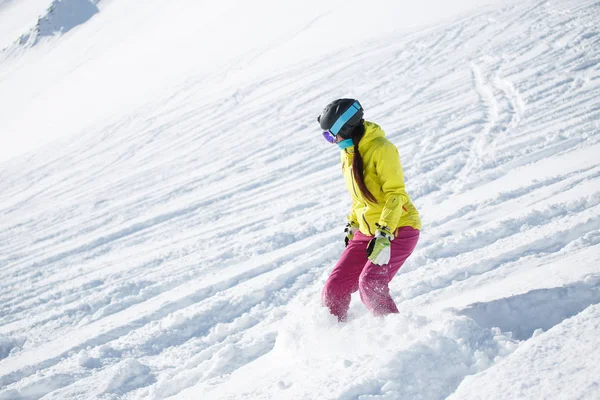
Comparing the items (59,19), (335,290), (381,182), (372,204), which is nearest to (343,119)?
(381,182)

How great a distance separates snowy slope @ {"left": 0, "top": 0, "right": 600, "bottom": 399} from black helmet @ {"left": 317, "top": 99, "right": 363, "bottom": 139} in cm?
114

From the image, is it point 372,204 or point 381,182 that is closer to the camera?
point 381,182

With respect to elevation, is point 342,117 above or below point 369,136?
above

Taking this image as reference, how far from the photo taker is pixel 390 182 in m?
2.58

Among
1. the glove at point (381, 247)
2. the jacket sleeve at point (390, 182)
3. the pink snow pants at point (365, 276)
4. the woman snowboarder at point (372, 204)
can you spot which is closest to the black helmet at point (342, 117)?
the woman snowboarder at point (372, 204)

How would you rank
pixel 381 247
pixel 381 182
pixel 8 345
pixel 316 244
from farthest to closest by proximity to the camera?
pixel 316 244 < pixel 8 345 < pixel 381 182 < pixel 381 247

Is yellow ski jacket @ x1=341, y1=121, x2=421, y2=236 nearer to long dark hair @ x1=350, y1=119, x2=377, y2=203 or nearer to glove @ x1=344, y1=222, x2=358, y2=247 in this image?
long dark hair @ x1=350, y1=119, x2=377, y2=203

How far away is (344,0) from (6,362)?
21.1 metres

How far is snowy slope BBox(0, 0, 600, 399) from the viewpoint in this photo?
2205mm

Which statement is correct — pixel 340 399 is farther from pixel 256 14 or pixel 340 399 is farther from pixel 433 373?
pixel 256 14

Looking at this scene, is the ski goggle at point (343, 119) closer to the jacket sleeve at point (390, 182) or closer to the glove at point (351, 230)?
the jacket sleeve at point (390, 182)

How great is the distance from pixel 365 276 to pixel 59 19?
47970mm

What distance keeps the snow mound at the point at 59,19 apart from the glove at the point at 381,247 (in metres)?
45.8

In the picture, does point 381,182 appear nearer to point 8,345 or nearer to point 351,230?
point 351,230
